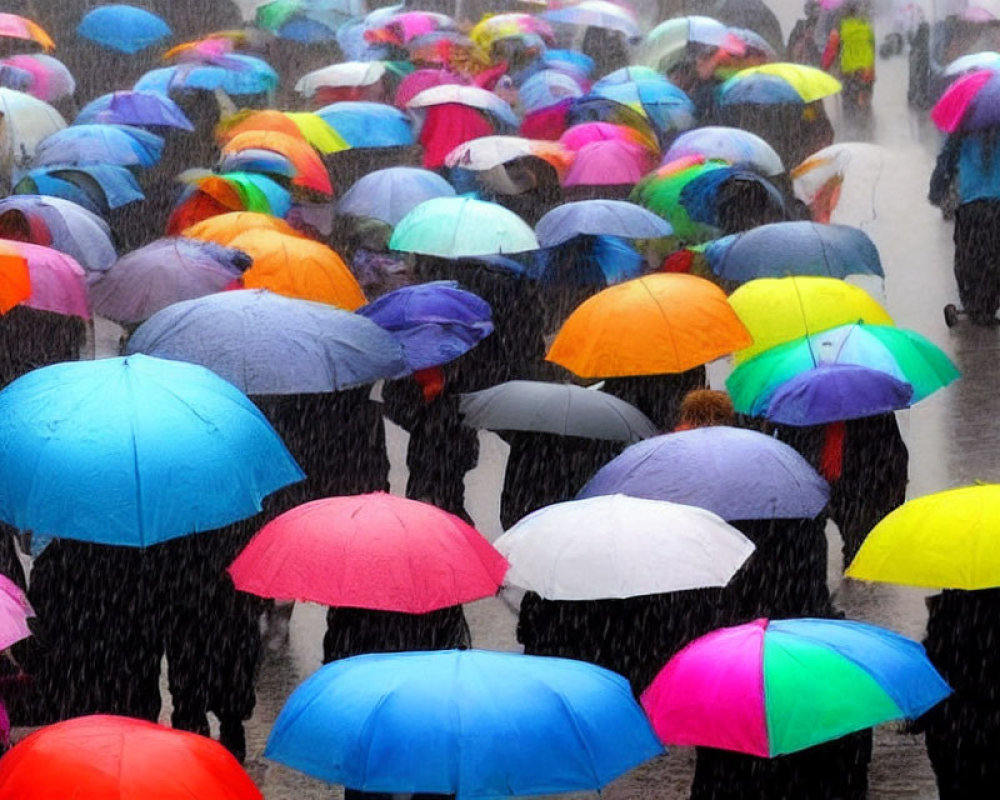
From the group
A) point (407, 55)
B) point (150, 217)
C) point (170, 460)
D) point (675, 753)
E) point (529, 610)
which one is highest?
point (407, 55)

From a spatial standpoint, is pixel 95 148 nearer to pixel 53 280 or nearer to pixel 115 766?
pixel 53 280

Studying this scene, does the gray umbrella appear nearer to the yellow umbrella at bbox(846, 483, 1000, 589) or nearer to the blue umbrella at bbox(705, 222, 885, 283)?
the yellow umbrella at bbox(846, 483, 1000, 589)

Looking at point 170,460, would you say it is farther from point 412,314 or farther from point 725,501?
point 412,314

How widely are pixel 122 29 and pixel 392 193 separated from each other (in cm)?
933

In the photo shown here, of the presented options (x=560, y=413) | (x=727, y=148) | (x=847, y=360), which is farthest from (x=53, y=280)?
(x=727, y=148)

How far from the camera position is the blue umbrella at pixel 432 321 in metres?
9.91

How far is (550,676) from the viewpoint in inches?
227

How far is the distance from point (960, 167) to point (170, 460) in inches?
330

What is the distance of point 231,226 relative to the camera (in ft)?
38.6

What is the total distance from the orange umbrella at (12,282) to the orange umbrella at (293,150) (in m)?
4.36

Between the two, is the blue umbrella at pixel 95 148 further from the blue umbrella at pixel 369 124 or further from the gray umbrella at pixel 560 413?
the gray umbrella at pixel 560 413

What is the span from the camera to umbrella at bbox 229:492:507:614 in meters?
7.10

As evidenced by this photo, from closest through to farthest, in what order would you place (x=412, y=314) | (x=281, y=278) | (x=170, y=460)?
(x=170, y=460), (x=412, y=314), (x=281, y=278)

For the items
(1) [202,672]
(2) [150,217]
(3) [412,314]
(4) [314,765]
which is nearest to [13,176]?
(2) [150,217]
